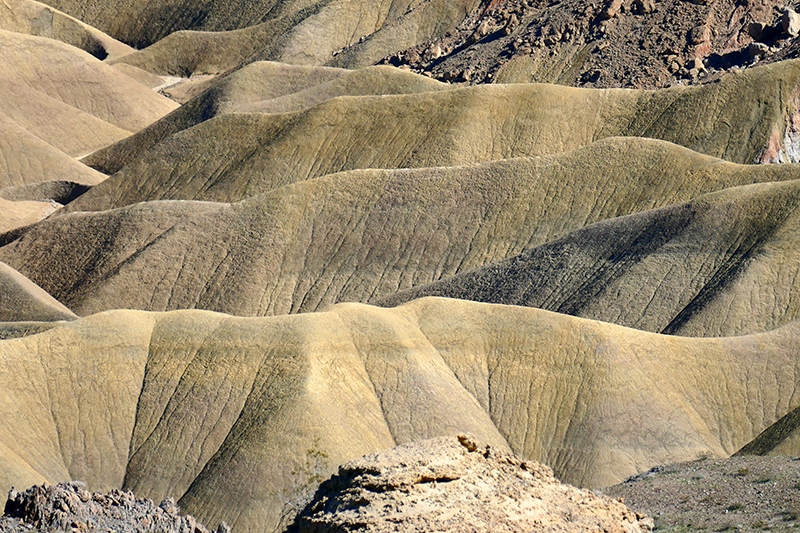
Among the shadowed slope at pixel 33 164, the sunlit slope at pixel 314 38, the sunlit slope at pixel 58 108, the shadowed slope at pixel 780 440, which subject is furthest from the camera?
the sunlit slope at pixel 314 38

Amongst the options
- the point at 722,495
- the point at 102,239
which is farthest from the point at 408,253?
the point at 722,495

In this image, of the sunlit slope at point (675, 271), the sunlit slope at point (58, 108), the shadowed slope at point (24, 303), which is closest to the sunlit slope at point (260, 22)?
the sunlit slope at point (58, 108)

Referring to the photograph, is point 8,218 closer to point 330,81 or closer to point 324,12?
point 330,81

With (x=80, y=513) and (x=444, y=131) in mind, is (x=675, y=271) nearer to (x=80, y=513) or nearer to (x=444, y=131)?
(x=444, y=131)

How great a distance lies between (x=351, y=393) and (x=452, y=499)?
25.0m

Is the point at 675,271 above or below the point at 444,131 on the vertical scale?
above

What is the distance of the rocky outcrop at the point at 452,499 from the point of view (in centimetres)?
2561

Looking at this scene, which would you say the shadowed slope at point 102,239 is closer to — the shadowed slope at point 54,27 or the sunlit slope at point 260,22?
the sunlit slope at point 260,22

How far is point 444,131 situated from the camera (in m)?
95.8

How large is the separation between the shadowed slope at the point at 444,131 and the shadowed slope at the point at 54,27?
222 ft

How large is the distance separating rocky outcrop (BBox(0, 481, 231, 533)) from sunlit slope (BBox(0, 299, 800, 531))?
32.7 ft

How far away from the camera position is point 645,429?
167 ft

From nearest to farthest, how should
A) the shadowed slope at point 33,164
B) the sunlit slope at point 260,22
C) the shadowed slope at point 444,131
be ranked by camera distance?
the shadowed slope at point 444,131 → the shadowed slope at point 33,164 → the sunlit slope at point 260,22

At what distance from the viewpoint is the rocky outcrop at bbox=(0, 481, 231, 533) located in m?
33.6
